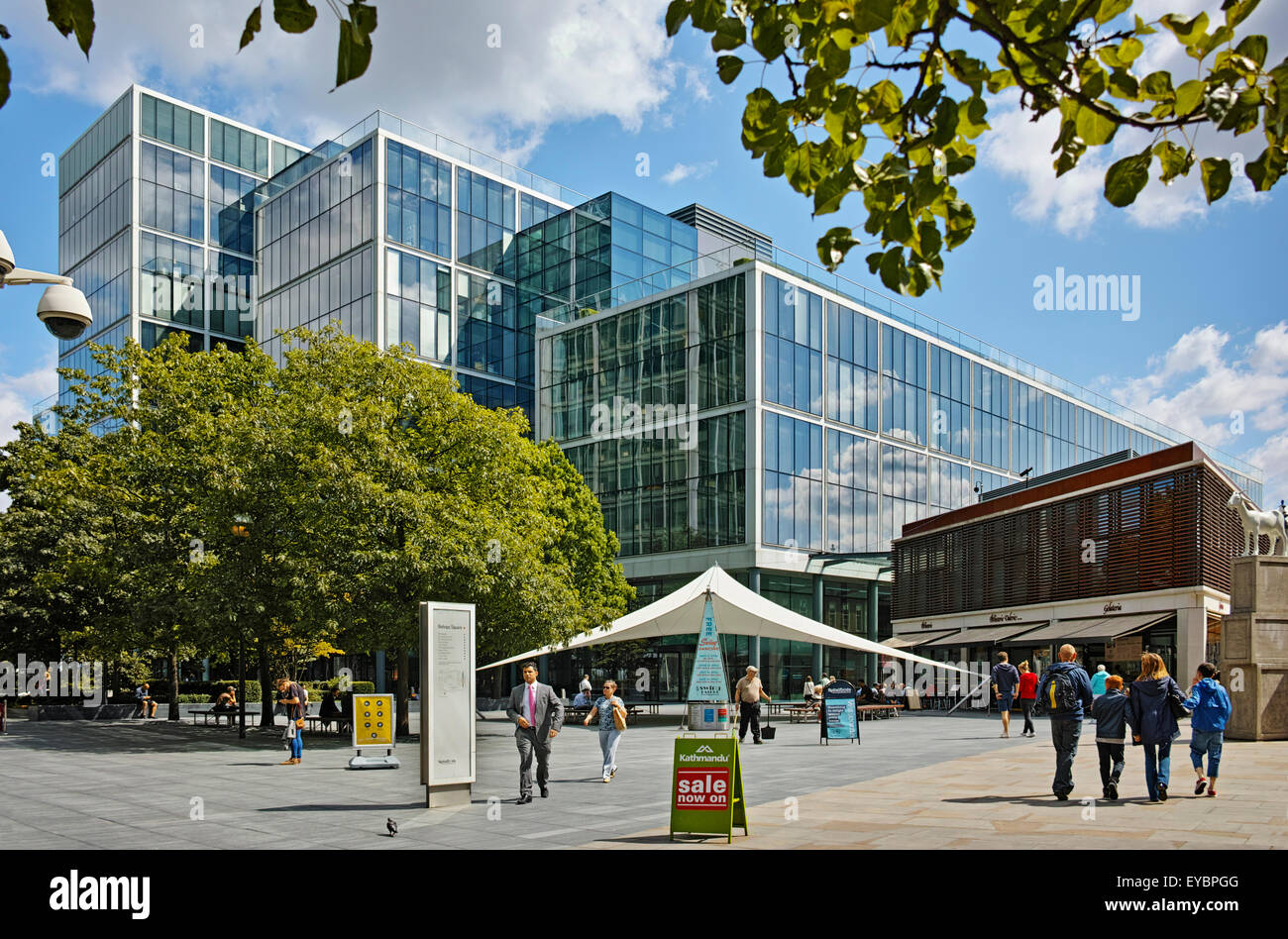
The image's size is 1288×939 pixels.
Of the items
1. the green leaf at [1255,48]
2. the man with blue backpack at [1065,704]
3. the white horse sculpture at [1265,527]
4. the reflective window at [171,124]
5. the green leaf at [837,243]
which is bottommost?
the man with blue backpack at [1065,704]

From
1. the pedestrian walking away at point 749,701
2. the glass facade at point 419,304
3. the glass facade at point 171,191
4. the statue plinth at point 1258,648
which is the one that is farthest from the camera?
the glass facade at point 171,191

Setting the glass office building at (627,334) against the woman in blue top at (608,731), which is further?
the glass office building at (627,334)

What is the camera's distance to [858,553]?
51375mm

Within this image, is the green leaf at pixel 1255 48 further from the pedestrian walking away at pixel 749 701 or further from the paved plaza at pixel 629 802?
the pedestrian walking away at pixel 749 701

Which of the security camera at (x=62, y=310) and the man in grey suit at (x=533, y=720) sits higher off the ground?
the security camera at (x=62, y=310)

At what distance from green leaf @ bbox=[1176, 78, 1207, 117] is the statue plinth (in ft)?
69.1

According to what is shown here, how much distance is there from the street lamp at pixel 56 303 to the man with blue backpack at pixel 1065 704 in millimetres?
10801

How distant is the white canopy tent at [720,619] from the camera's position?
28.3m

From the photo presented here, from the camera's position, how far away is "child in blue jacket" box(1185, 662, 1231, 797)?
529 inches

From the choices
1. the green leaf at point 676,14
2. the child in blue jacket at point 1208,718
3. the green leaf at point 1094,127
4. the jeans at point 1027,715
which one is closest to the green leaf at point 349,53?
Result: the green leaf at point 676,14

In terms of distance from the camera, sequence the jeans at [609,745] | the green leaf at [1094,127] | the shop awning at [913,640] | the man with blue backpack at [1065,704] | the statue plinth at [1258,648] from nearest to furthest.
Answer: the green leaf at [1094,127] → the man with blue backpack at [1065,704] → the jeans at [609,745] → the statue plinth at [1258,648] → the shop awning at [913,640]

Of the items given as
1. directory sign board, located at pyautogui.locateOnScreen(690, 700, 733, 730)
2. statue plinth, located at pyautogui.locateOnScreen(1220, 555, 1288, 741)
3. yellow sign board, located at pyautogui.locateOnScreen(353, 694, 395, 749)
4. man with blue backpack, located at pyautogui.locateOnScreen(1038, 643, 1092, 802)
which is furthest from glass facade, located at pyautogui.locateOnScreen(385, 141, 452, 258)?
man with blue backpack, located at pyautogui.locateOnScreen(1038, 643, 1092, 802)

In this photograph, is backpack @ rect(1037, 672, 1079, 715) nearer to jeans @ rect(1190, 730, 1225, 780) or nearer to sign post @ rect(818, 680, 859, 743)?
jeans @ rect(1190, 730, 1225, 780)
